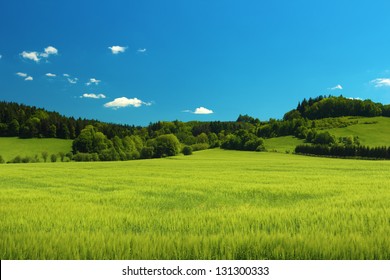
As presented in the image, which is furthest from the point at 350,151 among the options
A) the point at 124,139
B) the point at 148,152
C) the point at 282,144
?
the point at 124,139

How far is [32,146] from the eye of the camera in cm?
13638

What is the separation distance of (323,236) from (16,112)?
553 feet

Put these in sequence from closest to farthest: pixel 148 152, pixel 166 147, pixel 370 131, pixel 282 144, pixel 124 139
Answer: pixel 166 147 → pixel 148 152 → pixel 124 139 → pixel 282 144 → pixel 370 131

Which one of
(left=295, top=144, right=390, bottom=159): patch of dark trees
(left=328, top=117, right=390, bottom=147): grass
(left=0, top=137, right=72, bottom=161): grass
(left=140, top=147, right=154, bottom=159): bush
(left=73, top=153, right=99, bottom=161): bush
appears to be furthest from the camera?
(left=328, top=117, right=390, bottom=147): grass

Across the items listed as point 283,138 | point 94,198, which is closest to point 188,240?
point 94,198

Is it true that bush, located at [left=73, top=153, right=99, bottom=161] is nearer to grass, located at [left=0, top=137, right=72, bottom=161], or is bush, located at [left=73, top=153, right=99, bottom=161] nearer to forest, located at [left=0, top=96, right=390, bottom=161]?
forest, located at [left=0, top=96, right=390, bottom=161]

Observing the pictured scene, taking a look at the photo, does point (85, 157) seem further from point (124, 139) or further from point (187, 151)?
point (187, 151)

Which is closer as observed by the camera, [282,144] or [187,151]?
[187,151]

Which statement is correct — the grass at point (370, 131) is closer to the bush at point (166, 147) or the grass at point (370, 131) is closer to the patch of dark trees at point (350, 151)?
the patch of dark trees at point (350, 151)

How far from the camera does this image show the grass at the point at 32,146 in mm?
126688

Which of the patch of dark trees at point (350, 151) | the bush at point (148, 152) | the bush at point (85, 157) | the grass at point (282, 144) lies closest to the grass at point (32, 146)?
the bush at point (85, 157)

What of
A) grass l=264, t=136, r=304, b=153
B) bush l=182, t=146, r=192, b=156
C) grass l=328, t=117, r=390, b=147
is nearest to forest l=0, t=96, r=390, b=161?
bush l=182, t=146, r=192, b=156

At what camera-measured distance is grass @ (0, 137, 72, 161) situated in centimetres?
12669
